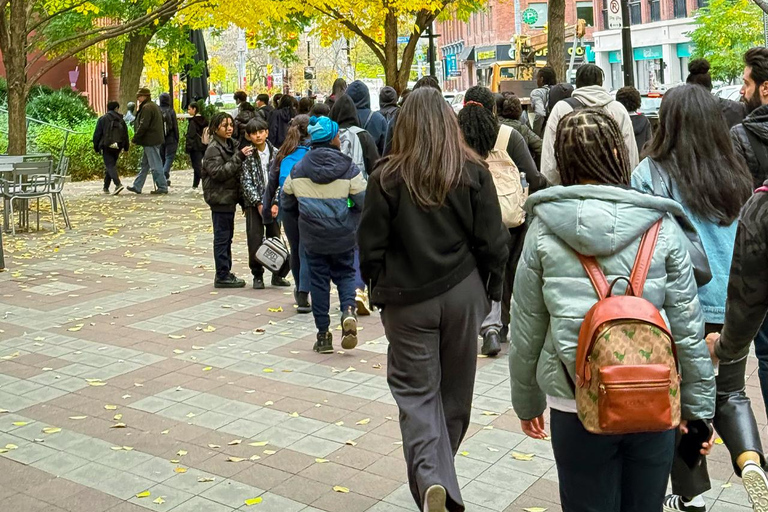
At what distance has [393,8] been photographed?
21141 mm

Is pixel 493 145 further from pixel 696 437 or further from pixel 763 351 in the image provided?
pixel 696 437

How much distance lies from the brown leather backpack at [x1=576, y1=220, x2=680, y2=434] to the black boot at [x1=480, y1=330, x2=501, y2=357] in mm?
4587

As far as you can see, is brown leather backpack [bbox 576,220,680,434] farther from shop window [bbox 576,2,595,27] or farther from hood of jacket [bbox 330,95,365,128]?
shop window [bbox 576,2,595,27]

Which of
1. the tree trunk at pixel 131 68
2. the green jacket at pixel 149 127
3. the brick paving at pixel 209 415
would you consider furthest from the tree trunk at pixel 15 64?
the tree trunk at pixel 131 68

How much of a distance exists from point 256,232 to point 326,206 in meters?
3.11

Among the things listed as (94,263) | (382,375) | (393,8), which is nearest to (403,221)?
(382,375)

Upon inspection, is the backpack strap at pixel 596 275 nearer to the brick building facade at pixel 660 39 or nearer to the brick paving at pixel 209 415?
the brick paving at pixel 209 415

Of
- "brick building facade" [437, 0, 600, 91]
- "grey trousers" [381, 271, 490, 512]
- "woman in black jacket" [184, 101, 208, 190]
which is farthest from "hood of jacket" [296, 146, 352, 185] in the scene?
"brick building facade" [437, 0, 600, 91]

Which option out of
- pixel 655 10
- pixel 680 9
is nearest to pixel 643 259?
pixel 680 9

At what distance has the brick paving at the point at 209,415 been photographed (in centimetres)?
511

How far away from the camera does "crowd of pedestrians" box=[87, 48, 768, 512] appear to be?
3.12m

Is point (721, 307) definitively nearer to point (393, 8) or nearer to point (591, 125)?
point (591, 125)

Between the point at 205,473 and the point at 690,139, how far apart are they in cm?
284

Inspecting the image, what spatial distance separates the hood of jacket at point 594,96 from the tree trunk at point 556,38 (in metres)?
10.4
